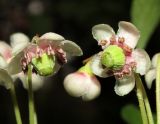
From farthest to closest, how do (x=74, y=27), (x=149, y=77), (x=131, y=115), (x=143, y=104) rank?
(x=74, y=27), (x=131, y=115), (x=149, y=77), (x=143, y=104)

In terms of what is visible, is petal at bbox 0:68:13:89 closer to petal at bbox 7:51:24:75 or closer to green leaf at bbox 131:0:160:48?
petal at bbox 7:51:24:75

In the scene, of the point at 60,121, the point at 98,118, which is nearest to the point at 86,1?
the point at 98,118

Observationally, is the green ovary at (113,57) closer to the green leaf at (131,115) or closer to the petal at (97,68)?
the petal at (97,68)

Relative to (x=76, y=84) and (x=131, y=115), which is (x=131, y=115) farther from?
(x=76, y=84)

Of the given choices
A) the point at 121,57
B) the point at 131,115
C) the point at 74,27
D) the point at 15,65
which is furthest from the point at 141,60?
the point at 74,27

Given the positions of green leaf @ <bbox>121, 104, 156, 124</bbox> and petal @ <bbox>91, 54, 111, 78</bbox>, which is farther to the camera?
green leaf @ <bbox>121, 104, 156, 124</bbox>

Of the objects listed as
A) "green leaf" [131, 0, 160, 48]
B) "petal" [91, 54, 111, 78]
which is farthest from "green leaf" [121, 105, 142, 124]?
"petal" [91, 54, 111, 78]

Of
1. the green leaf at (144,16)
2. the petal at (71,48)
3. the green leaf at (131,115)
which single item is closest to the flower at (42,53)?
the petal at (71,48)

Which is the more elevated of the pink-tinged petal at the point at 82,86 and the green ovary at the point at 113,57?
the green ovary at the point at 113,57
